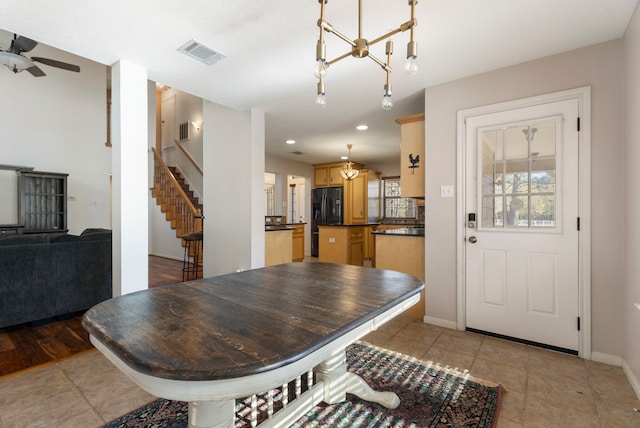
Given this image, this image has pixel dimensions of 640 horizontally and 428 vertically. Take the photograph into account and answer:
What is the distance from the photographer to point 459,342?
2.59 metres

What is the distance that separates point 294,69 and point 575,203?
261 cm

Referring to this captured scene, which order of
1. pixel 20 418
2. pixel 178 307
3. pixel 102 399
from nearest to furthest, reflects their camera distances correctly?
pixel 178 307 → pixel 20 418 → pixel 102 399

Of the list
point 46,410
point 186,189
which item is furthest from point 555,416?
point 186,189

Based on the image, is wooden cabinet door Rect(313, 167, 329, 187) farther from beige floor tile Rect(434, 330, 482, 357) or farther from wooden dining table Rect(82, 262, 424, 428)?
wooden dining table Rect(82, 262, 424, 428)

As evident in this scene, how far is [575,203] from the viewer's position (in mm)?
2355

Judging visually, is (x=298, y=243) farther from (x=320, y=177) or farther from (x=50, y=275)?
(x=50, y=275)

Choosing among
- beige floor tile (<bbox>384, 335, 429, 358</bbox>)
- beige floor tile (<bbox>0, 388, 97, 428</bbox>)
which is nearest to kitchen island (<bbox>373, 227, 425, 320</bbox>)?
beige floor tile (<bbox>384, 335, 429, 358</bbox>)

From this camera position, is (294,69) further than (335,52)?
Yes

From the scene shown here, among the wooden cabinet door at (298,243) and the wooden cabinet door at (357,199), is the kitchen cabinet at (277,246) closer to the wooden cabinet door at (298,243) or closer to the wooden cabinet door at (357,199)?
the wooden cabinet door at (298,243)

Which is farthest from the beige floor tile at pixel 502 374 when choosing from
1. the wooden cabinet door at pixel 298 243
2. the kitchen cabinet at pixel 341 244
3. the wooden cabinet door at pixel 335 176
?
the wooden cabinet door at pixel 335 176

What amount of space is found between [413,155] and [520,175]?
107 centimetres

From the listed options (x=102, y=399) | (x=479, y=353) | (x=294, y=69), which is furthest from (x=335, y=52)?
(x=102, y=399)

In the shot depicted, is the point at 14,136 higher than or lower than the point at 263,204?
higher

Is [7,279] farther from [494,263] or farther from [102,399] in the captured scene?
[494,263]
